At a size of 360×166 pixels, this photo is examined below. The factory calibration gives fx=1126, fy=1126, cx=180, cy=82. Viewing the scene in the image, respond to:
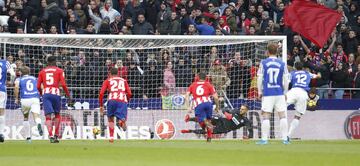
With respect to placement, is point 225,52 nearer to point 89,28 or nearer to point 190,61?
point 190,61

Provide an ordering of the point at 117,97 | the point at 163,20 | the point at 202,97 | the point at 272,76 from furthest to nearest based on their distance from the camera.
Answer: the point at 163,20 → the point at 202,97 → the point at 117,97 → the point at 272,76

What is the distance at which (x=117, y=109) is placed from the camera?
2666 centimetres

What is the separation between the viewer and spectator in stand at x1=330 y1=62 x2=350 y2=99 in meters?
33.1

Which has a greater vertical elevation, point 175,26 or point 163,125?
point 175,26

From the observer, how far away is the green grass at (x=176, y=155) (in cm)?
1783

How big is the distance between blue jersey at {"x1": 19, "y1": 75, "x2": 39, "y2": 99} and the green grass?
13.6 feet

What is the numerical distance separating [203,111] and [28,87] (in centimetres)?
439

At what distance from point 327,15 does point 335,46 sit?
2961 millimetres

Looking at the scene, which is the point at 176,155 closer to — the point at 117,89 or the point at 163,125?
the point at 117,89

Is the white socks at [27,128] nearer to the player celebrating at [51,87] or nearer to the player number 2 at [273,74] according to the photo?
the player celebrating at [51,87]

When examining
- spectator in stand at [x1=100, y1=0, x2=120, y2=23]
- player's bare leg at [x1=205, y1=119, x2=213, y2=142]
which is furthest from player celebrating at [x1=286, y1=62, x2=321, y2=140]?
spectator in stand at [x1=100, y1=0, x2=120, y2=23]

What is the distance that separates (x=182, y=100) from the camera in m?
31.3

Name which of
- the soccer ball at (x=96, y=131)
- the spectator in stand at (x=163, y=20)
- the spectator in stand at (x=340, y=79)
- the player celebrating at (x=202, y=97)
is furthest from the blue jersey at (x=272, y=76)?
the spectator in stand at (x=163, y=20)

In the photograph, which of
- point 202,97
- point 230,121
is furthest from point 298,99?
point 202,97
